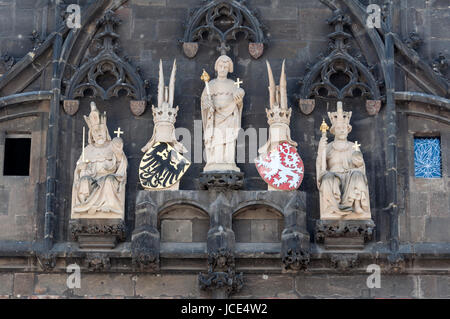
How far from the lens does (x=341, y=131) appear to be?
2411 centimetres

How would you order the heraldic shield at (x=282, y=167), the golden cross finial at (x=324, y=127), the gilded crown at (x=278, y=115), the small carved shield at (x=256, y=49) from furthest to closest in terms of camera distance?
1. the small carved shield at (x=256, y=49)
2. the golden cross finial at (x=324, y=127)
3. the gilded crown at (x=278, y=115)
4. the heraldic shield at (x=282, y=167)

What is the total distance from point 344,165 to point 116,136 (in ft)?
11.6

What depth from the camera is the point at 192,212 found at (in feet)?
78.3

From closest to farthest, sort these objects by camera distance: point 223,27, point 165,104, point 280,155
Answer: point 280,155 < point 165,104 < point 223,27

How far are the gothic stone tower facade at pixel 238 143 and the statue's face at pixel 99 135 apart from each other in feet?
1.11

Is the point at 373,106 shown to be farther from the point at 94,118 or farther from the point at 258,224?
the point at 94,118

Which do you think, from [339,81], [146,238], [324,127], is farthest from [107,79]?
[339,81]

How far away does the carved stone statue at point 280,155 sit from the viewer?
78.2 feet

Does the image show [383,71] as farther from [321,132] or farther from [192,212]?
[192,212]

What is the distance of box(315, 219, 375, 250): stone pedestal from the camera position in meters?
23.4

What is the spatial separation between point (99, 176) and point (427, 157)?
16.4ft

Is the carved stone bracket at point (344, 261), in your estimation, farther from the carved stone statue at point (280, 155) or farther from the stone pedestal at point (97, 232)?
the stone pedestal at point (97, 232)

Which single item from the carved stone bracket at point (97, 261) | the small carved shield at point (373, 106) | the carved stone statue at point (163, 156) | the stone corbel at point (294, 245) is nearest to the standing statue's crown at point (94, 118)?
the carved stone statue at point (163, 156)
